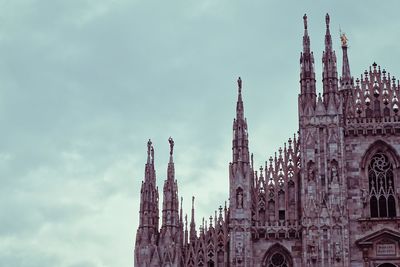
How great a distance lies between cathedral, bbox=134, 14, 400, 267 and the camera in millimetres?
36125

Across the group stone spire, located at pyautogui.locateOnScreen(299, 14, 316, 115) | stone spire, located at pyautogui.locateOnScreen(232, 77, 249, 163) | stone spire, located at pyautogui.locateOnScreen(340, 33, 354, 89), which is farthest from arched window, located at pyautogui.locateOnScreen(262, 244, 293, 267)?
stone spire, located at pyautogui.locateOnScreen(340, 33, 354, 89)

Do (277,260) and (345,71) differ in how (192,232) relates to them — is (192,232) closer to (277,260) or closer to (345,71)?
(277,260)

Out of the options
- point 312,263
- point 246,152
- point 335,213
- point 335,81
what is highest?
point 335,81

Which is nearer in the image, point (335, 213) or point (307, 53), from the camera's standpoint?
point (335, 213)

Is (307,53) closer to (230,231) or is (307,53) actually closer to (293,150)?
(293,150)

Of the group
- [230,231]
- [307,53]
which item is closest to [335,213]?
[230,231]

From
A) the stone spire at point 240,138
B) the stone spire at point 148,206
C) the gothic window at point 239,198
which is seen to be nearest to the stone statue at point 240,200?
the gothic window at point 239,198

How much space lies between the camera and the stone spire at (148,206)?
124 ft

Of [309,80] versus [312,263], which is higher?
[309,80]

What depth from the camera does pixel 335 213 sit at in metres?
36.2

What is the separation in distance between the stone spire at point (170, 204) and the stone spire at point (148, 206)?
66 centimetres

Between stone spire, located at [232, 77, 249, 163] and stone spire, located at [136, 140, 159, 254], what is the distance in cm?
442

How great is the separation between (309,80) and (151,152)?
8.75 meters

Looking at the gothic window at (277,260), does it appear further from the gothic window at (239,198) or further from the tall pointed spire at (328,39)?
the tall pointed spire at (328,39)
